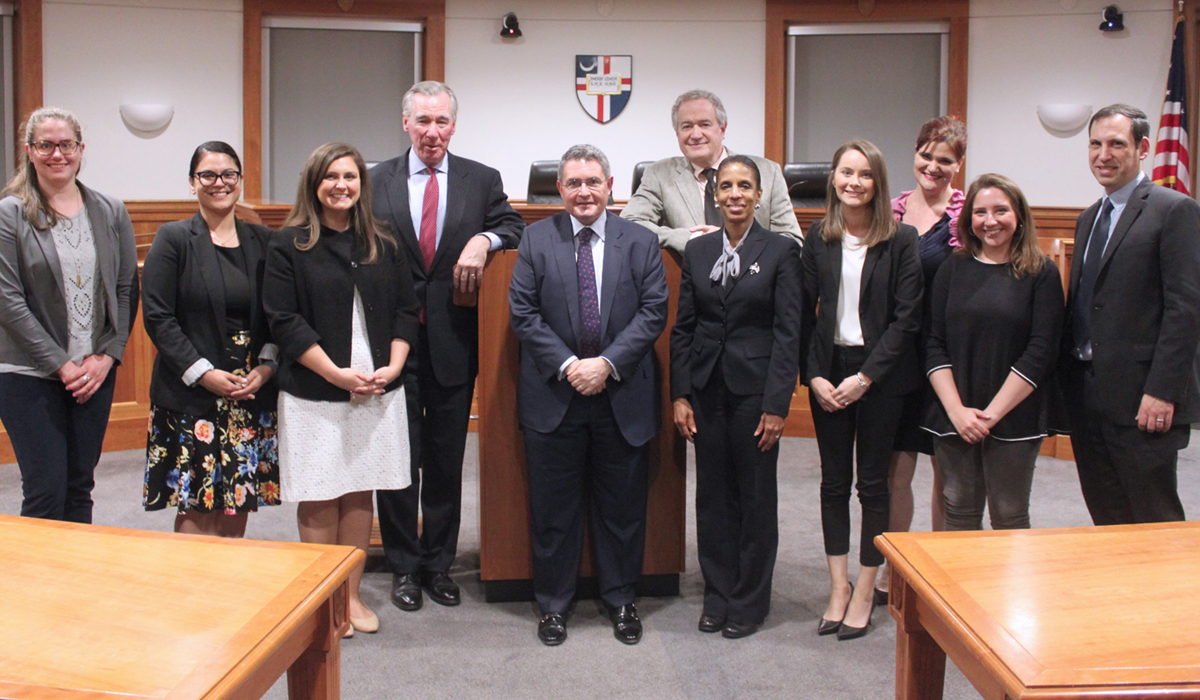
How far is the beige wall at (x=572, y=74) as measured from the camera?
679 centimetres

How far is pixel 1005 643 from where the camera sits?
1433mm

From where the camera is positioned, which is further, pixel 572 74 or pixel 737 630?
pixel 572 74

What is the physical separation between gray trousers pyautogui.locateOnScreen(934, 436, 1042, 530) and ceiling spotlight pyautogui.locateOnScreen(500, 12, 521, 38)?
5201 mm

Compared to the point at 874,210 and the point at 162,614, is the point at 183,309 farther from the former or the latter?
the point at 874,210

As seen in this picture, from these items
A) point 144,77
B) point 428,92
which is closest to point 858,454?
point 428,92

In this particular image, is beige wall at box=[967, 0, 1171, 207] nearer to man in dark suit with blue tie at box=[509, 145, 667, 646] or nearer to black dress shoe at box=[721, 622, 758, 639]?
man in dark suit with blue tie at box=[509, 145, 667, 646]

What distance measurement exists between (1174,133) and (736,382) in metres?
5.02

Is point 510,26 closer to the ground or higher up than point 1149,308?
higher up

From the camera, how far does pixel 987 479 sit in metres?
2.71

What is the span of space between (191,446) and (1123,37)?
263 inches

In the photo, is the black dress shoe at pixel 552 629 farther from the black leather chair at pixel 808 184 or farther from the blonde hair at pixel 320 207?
the black leather chair at pixel 808 184

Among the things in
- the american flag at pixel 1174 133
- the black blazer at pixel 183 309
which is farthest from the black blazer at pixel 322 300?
the american flag at pixel 1174 133

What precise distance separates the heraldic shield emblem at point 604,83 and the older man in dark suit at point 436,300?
14.1ft

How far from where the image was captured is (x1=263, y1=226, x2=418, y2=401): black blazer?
2.72 m
